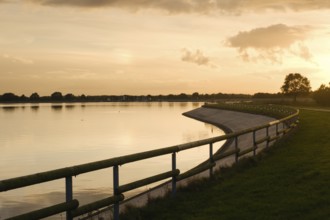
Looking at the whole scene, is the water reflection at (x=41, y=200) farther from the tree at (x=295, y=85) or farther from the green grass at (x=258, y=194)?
the tree at (x=295, y=85)

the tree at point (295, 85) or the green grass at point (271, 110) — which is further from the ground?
the tree at point (295, 85)

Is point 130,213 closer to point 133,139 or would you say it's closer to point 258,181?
point 258,181

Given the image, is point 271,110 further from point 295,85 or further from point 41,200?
point 295,85

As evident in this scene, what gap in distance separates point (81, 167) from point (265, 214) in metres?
4.64

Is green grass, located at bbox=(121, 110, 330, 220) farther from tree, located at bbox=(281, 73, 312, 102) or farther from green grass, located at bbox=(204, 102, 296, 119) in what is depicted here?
tree, located at bbox=(281, 73, 312, 102)

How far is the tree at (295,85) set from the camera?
16938cm

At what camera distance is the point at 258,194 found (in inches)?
506

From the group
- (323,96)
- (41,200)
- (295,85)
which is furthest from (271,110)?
(295,85)

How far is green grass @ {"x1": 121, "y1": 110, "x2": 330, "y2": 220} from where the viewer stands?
425 inches

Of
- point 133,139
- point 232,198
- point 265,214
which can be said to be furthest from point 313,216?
point 133,139

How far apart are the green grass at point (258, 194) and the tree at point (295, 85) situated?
513 feet

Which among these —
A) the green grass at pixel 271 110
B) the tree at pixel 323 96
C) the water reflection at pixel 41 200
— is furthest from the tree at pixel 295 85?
the water reflection at pixel 41 200

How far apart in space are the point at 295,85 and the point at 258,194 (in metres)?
165

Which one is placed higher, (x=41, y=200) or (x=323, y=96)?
(x=323, y=96)
